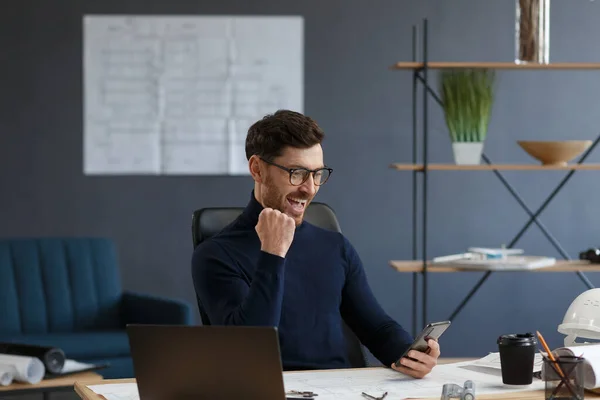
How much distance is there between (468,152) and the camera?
4.30 metres

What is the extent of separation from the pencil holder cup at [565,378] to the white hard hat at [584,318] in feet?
1.05

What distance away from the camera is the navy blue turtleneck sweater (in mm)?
2352

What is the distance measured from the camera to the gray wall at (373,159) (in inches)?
205

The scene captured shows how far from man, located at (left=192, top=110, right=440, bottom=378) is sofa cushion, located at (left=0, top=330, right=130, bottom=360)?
1.98m

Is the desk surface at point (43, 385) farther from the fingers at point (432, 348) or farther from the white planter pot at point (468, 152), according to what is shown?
the white planter pot at point (468, 152)

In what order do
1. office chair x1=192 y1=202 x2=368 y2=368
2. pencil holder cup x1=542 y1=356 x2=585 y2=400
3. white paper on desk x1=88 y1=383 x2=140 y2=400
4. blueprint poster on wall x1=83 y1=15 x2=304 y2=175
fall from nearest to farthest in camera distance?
1. pencil holder cup x1=542 y1=356 x2=585 y2=400
2. white paper on desk x1=88 y1=383 x2=140 y2=400
3. office chair x1=192 y1=202 x2=368 y2=368
4. blueprint poster on wall x1=83 y1=15 x2=304 y2=175

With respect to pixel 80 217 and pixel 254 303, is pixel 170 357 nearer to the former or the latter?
pixel 254 303

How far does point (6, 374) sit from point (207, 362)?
1862 millimetres

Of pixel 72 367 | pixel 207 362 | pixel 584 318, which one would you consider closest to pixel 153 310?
pixel 72 367

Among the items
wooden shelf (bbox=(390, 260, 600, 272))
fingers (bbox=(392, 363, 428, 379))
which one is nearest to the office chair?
fingers (bbox=(392, 363, 428, 379))

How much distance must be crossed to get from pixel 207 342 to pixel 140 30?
3.76 metres

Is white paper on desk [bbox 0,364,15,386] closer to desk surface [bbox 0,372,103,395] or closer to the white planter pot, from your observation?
desk surface [bbox 0,372,103,395]

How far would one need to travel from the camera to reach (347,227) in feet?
17.3

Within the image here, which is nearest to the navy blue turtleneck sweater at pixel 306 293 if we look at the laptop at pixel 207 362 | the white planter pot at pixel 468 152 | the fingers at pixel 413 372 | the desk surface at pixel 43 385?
the fingers at pixel 413 372
